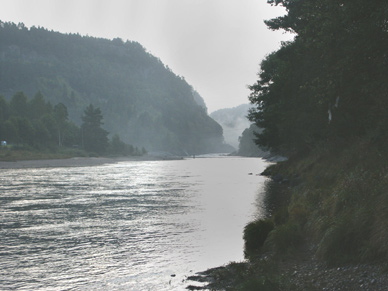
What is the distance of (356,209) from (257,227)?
15.7ft

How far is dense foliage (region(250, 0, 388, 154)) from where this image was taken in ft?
58.7

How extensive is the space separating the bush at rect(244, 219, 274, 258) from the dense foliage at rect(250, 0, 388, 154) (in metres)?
8.81

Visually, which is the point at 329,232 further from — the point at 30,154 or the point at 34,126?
the point at 34,126

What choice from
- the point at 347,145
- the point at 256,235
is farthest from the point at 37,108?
the point at 256,235

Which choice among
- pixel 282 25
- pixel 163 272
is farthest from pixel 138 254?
pixel 282 25

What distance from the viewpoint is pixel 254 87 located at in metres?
64.9

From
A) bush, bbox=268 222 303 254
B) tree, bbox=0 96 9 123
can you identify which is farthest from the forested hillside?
tree, bbox=0 96 9 123

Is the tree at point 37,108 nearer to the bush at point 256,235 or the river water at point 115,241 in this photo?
the river water at point 115,241

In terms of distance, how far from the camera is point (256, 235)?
53.0ft

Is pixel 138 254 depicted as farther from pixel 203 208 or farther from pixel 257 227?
pixel 203 208

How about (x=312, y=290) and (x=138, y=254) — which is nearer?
(x=312, y=290)

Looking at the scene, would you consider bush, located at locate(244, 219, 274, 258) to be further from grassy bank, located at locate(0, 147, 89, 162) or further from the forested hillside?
grassy bank, located at locate(0, 147, 89, 162)

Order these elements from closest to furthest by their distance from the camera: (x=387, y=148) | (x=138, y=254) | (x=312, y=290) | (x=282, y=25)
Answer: (x=312, y=290), (x=138, y=254), (x=387, y=148), (x=282, y=25)

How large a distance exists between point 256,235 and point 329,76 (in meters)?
10.7
